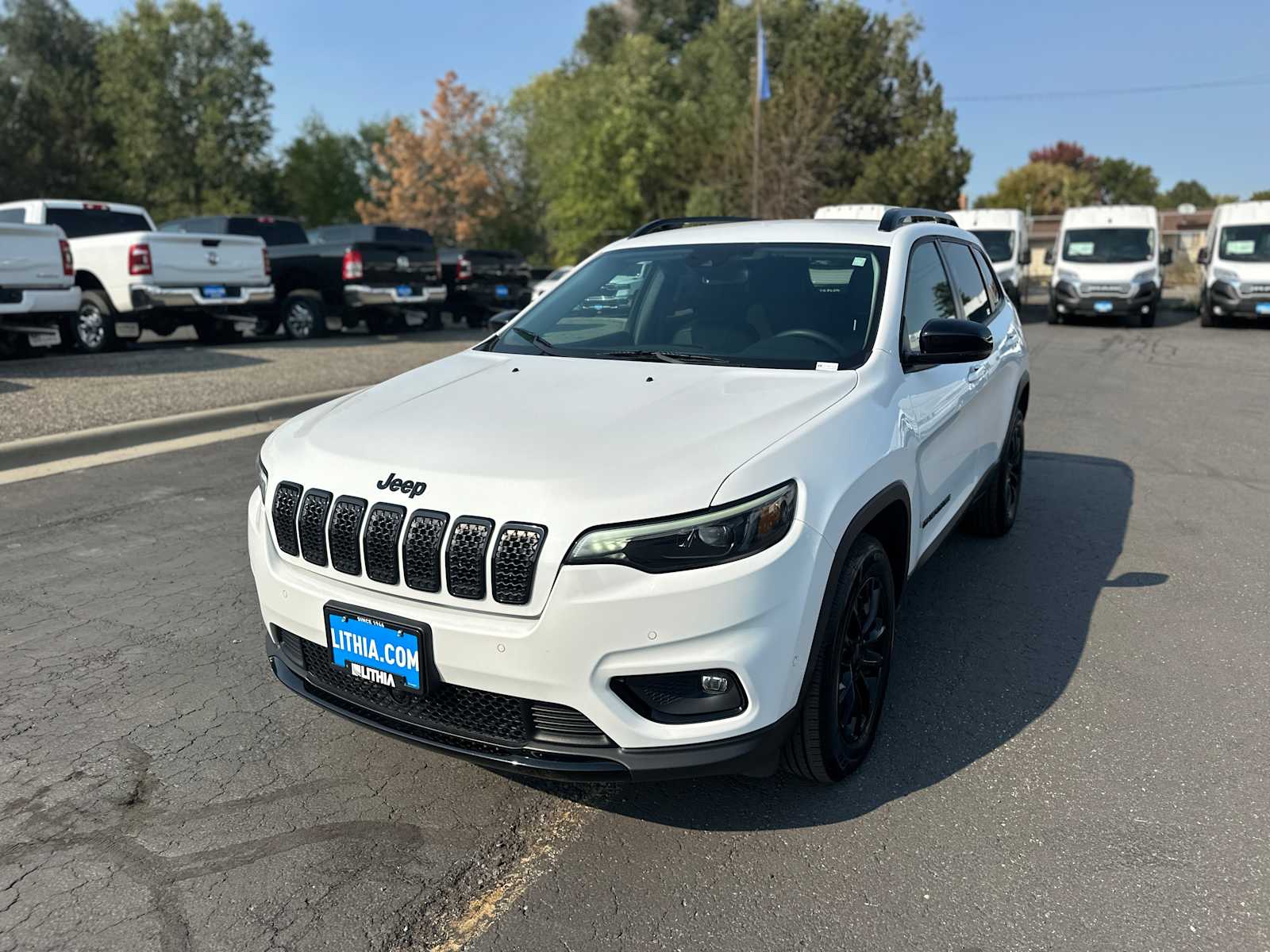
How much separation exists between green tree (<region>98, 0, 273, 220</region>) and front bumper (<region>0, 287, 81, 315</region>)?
128 ft

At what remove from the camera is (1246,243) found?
18.6 m

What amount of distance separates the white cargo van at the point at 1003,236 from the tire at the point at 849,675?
19.0m

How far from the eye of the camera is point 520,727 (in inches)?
102

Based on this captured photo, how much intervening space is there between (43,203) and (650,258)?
12640 millimetres

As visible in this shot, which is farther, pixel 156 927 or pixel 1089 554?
pixel 1089 554

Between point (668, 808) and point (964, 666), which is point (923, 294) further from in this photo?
point (668, 808)

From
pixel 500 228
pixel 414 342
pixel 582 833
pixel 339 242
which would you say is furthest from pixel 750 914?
pixel 500 228

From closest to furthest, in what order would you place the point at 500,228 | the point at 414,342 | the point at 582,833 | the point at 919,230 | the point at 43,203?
the point at 582,833
the point at 919,230
the point at 43,203
the point at 414,342
the point at 500,228

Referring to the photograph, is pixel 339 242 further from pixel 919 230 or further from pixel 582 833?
pixel 582 833

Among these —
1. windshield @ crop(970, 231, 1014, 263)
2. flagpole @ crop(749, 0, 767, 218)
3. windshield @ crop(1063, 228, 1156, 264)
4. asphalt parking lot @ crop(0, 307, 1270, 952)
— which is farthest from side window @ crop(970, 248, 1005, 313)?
flagpole @ crop(749, 0, 767, 218)

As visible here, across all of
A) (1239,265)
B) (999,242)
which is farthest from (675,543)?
(999,242)

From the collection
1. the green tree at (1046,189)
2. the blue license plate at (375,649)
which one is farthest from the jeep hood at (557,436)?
the green tree at (1046,189)

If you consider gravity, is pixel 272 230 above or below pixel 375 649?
above

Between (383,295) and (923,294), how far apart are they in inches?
518
